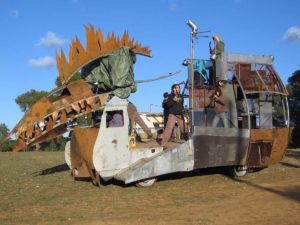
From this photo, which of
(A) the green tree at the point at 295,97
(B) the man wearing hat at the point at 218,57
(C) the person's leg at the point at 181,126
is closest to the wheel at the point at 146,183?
(C) the person's leg at the point at 181,126

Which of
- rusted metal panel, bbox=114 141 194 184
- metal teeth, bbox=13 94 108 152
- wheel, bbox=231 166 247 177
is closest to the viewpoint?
metal teeth, bbox=13 94 108 152

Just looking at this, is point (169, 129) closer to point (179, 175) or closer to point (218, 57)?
point (179, 175)

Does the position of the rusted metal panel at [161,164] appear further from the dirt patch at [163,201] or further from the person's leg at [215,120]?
the person's leg at [215,120]

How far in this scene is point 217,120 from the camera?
1270 cm

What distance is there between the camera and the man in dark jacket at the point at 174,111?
1226cm

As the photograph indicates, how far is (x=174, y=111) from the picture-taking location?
41.5 ft

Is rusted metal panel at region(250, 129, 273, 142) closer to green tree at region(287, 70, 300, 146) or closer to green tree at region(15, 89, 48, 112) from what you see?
green tree at region(287, 70, 300, 146)

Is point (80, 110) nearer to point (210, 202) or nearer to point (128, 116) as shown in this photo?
point (128, 116)

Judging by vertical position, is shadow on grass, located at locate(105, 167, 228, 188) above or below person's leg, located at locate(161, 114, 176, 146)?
below

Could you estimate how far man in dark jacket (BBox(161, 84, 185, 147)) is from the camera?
1226 cm

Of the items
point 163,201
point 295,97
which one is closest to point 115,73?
point 163,201

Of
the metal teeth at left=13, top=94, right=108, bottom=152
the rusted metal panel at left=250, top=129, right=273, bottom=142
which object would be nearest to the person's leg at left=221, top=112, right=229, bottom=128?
the rusted metal panel at left=250, top=129, right=273, bottom=142

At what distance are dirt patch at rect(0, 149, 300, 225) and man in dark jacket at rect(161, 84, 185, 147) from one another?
141cm

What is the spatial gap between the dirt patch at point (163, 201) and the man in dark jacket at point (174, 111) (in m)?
1.41
